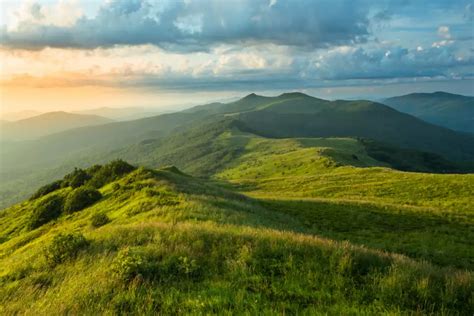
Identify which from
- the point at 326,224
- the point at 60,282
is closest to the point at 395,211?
the point at 326,224

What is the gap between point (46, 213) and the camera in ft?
137

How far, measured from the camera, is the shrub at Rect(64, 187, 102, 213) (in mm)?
39506

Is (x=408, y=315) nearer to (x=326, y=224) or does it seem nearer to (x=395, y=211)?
(x=326, y=224)

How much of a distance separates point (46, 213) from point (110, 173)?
10399mm

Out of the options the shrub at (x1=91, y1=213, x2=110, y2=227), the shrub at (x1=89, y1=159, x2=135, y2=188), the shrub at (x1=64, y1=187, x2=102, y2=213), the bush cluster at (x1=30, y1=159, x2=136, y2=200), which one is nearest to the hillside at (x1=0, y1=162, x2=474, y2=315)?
the shrub at (x1=91, y1=213, x2=110, y2=227)

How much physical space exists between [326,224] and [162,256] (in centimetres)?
2309

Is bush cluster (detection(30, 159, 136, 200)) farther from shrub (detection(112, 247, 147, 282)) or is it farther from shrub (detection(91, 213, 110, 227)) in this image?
shrub (detection(112, 247, 147, 282))

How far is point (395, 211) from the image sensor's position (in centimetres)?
3669

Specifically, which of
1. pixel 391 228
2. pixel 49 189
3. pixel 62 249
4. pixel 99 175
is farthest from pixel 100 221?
pixel 49 189

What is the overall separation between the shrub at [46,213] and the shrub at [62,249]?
3096cm

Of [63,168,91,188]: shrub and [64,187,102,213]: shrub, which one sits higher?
[64,187,102,213]: shrub

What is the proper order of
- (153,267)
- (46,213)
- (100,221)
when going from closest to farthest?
1. (153,267)
2. (100,221)
3. (46,213)

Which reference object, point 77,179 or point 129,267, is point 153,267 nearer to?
point 129,267

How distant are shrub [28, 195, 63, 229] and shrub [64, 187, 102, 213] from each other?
167 cm
